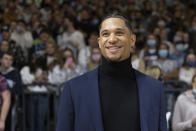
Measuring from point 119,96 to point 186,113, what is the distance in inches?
138

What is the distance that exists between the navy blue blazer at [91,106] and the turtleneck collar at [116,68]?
0.24 feet

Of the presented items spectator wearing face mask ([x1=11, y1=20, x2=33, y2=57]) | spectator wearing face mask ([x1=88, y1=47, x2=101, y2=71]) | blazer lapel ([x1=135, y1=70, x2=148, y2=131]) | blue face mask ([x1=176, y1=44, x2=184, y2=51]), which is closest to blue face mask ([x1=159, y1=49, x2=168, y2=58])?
blue face mask ([x1=176, y1=44, x2=184, y2=51])

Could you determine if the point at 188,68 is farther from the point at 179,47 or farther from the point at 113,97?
the point at 113,97

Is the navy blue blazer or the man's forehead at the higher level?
the man's forehead

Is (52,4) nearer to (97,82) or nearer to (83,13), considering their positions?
(83,13)

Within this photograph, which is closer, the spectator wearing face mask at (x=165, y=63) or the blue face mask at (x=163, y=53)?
the spectator wearing face mask at (x=165, y=63)

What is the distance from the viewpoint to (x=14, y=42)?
33.0 feet

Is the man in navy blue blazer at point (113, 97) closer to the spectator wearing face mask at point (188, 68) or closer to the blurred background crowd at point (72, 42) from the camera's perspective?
the blurred background crowd at point (72, 42)

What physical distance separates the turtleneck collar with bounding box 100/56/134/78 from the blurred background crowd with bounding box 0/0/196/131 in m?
3.90

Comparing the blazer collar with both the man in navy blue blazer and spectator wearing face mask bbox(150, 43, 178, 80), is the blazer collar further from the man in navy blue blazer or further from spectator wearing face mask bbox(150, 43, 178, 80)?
spectator wearing face mask bbox(150, 43, 178, 80)

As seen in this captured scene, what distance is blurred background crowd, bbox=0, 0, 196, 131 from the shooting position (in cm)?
745

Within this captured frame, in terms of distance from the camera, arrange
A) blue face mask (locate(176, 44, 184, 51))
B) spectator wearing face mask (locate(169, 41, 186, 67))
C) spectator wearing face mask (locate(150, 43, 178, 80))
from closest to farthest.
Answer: spectator wearing face mask (locate(150, 43, 178, 80)), spectator wearing face mask (locate(169, 41, 186, 67)), blue face mask (locate(176, 44, 184, 51))

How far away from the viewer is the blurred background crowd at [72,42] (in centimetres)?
745

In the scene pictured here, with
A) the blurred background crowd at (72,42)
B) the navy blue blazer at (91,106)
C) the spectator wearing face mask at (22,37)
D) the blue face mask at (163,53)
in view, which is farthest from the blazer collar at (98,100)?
the spectator wearing face mask at (22,37)
